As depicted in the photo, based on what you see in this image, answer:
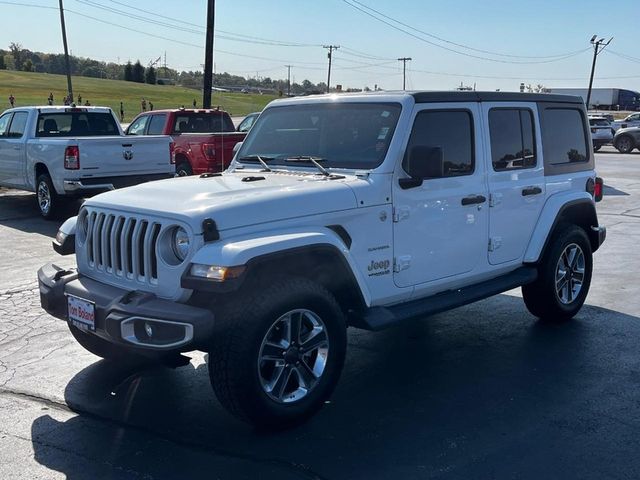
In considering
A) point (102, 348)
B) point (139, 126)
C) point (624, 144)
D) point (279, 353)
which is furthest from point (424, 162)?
point (624, 144)

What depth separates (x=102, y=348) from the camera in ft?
17.6

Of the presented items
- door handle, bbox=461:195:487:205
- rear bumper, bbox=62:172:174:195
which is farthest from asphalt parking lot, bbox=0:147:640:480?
rear bumper, bbox=62:172:174:195

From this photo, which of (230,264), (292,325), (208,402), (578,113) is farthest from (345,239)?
(578,113)

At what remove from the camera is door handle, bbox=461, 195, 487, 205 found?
5426mm

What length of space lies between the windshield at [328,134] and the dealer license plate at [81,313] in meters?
1.86

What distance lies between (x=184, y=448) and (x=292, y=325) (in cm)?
92

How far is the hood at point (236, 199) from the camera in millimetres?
4184

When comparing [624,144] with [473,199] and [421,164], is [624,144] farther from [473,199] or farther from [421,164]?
[421,164]

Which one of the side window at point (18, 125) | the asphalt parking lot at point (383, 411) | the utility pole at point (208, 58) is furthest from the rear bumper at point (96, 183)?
the utility pole at point (208, 58)

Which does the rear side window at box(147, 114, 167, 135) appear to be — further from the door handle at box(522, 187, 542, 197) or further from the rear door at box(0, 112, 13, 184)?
the door handle at box(522, 187, 542, 197)

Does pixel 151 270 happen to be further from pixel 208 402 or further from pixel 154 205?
pixel 208 402

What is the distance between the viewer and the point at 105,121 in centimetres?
1370

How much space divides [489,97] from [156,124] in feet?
36.0

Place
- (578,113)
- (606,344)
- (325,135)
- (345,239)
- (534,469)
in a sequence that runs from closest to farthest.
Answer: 1. (534,469)
2. (345,239)
3. (325,135)
4. (606,344)
5. (578,113)
